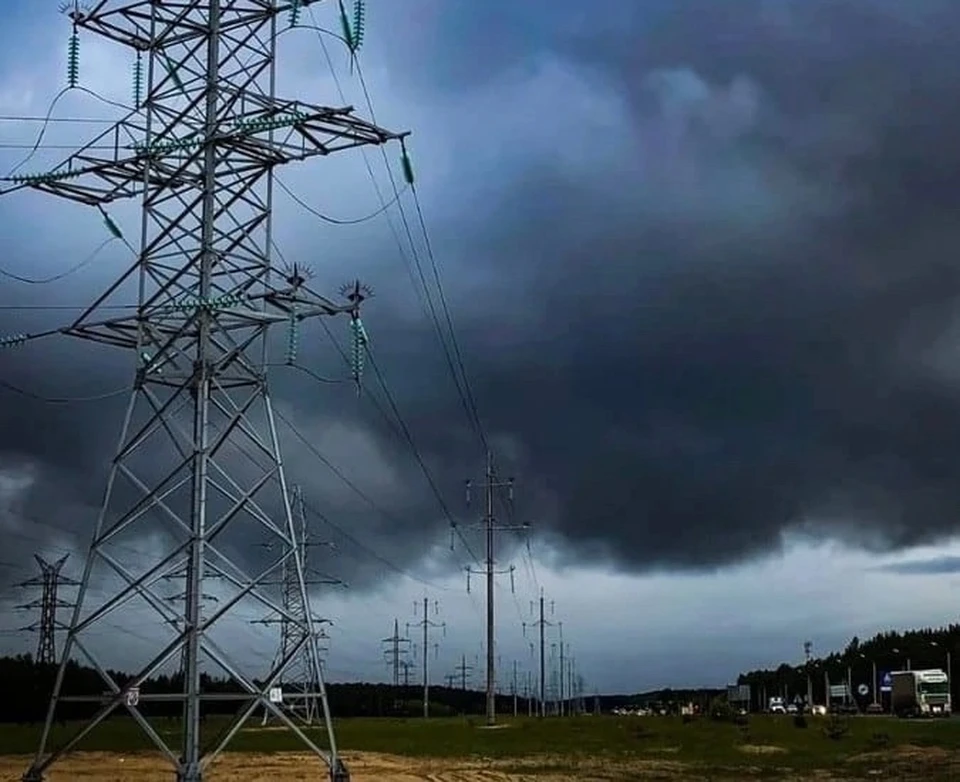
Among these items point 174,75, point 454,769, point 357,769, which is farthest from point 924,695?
point 174,75

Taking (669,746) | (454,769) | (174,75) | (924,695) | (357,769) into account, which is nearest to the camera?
(174,75)

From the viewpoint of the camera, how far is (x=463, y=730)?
9325cm

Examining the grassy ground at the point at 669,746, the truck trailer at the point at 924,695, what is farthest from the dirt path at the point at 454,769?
the truck trailer at the point at 924,695

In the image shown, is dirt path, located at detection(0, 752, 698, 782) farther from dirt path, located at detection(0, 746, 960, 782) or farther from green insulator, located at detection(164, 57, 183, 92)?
green insulator, located at detection(164, 57, 183, 92)

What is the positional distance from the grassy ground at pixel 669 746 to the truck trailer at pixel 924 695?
779 inches

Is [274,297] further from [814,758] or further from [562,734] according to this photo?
[562,734]

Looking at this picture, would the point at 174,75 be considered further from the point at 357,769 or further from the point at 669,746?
the point at 669,746

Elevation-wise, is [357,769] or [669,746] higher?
[669,746]

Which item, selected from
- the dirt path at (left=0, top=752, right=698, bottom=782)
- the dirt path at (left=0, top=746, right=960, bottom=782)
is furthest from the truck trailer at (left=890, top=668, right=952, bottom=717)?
the dirt path at (left=0, top=752, right=698, bottom=782)

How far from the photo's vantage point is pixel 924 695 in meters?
114

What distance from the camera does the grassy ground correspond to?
52938mm

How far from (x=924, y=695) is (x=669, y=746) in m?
50.5

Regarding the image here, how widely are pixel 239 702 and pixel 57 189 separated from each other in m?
12.4

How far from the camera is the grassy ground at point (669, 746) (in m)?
52.9
